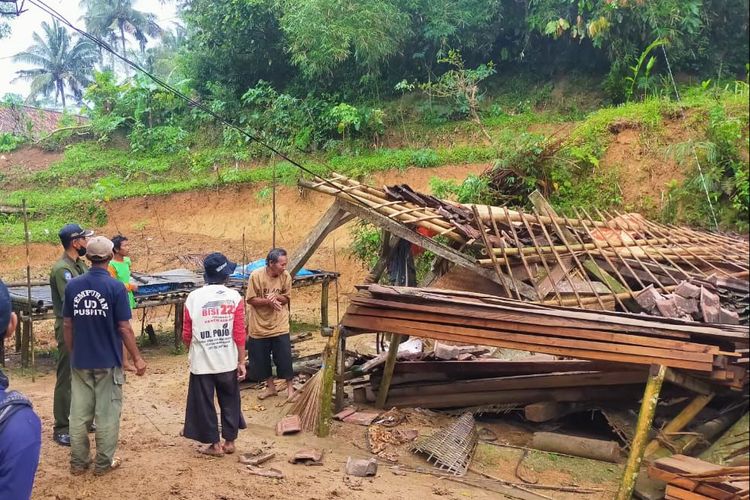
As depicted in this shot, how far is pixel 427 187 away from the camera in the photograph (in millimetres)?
15438

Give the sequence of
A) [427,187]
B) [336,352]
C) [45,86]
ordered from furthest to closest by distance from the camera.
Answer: [45,86]
[427,187]
[336,352]

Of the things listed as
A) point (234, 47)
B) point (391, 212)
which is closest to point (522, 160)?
point (391, 212)

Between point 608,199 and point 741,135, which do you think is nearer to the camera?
point 741,135

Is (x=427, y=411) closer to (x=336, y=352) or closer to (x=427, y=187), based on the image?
(x=336, y=352)

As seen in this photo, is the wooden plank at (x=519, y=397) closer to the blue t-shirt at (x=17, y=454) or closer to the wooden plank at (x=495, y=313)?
the wooden plank at (x=495, y=313)

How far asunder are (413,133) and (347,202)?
11.5 metres

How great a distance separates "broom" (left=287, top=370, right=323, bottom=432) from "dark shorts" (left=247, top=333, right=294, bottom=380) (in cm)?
62

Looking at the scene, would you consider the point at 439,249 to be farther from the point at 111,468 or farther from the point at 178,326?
the point at 178,326

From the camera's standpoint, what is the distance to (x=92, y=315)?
4230 millimetres

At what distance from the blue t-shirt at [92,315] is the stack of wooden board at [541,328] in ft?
6.61

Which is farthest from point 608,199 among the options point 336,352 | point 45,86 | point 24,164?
point 45,86

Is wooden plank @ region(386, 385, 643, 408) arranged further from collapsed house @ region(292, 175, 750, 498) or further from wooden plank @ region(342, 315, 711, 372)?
wooden plank @ region(342, 315, 711, 372)

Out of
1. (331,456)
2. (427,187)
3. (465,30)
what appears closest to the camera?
(331,456)

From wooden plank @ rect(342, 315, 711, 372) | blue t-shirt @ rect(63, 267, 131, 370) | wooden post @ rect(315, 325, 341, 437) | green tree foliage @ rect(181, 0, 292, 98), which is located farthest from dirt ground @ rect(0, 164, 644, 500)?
green tree foliage @ rect(181, 0, 292, 98)
